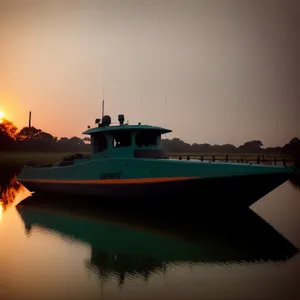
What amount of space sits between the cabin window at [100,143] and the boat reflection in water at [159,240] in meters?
3.48

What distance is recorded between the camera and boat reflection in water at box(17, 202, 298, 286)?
866cm

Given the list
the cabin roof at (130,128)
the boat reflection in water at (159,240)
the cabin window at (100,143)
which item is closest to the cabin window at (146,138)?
the cabin roof at (130,128)

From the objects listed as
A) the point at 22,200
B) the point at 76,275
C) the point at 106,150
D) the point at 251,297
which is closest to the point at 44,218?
the point at 106,150

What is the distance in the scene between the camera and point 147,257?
9.06 metres

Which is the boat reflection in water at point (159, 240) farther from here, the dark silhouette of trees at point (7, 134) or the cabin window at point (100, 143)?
the dark silhouette of trees at point (7, 134)

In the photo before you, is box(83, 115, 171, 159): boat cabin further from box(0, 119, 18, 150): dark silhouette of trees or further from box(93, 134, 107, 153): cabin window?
box(0, 119, 18, 150): dark silhouette of trees

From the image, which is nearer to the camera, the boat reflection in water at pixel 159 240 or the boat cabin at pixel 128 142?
the boat reflection in water at pixel 159 240

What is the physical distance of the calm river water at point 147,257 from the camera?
7.03m

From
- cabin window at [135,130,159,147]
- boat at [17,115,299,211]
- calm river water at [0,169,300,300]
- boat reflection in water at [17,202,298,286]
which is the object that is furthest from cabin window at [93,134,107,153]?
calm river water at [0,169,300,300]

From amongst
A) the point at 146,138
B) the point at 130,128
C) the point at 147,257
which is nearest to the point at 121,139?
the point at 130,128

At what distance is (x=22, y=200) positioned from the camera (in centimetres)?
1934

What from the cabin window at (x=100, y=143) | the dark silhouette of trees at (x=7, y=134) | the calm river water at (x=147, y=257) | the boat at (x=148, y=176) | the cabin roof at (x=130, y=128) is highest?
the dark silhouette of trees at (x=7, y=134)

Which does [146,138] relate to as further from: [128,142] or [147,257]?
[147,257]

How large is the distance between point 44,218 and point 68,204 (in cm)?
303
